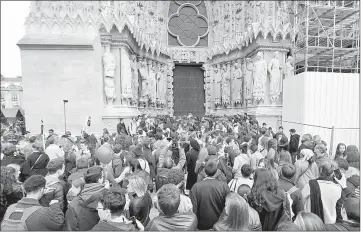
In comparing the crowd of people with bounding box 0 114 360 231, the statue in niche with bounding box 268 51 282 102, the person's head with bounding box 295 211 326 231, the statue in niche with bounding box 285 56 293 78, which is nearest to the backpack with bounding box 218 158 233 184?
the crowd of people with bounding box 0 114 360 231

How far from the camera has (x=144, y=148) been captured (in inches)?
220

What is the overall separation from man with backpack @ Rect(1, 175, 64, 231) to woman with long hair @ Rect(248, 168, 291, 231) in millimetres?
1938

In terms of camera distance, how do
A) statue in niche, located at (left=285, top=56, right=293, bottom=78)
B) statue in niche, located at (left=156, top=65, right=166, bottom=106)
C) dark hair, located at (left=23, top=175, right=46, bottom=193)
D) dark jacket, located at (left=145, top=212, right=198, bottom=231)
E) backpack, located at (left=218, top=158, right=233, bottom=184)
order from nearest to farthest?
1. dark jacket, located at (left=145, top=212, right=198, bottom=231)
2. dark hair, located at (left=23, top=175, right=46, bottom=193)
3. backpack, located at (left=218, top=158, right=233, bottom=184)
4. statue in niche, located at (left=285, top=56, right=293, bottom=78)
5. statue in niche, located at (left=156, top=65, right=166, bottom=106)

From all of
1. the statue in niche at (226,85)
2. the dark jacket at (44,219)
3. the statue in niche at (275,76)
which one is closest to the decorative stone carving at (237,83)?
the statue in niche at (226,85)

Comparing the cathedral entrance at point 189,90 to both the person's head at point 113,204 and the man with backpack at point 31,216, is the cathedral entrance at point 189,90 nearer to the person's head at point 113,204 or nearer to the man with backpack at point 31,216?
the man with backpack at point 31,216

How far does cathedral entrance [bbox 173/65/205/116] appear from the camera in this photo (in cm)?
1973

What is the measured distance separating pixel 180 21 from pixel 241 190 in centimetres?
1872

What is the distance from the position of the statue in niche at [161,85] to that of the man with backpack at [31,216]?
15.0 metres

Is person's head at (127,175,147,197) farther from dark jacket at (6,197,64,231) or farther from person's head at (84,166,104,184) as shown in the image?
dark jacket at (6,197,64,231)

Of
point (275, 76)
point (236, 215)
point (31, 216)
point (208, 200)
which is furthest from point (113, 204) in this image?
point (275, 76)

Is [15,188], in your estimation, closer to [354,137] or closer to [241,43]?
[354,137]

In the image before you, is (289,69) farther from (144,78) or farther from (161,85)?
(144,78)

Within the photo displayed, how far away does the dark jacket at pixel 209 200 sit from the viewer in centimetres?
300

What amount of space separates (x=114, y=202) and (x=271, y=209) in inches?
62.0
